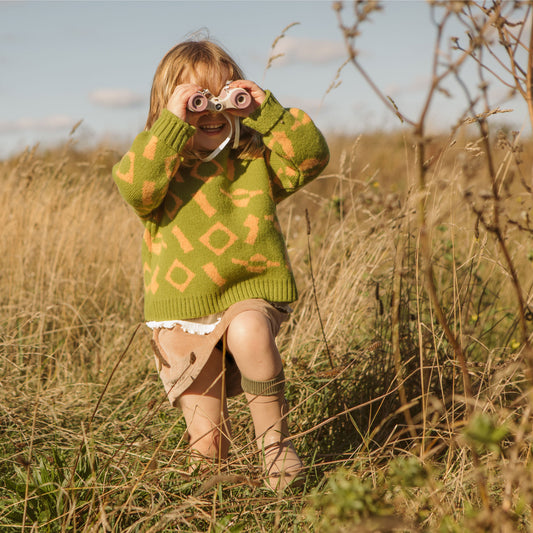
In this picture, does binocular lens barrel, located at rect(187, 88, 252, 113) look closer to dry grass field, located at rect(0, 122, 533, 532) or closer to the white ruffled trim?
dry grass field, located at rect(0, 122, 533, 532)

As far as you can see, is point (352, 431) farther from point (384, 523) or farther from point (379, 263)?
point (384, 523)

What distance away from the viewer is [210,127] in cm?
219

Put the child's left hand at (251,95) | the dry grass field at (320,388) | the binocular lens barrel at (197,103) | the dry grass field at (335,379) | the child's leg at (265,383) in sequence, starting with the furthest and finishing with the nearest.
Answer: the child's left hand at (251,95)
the binocular lens barrel at (197,103)
the child's leg at (265,383)
the dry grass field at (320,388)
the dry grass field at (335,379)

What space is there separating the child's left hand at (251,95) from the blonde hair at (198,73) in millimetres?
101

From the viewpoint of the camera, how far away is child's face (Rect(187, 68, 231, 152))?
2.17 metres

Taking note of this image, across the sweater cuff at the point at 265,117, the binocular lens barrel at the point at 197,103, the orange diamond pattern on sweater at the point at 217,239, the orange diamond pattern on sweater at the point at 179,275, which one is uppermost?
the binocular lens barrel at the point at 197,103

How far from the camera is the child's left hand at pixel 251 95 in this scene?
2119mm

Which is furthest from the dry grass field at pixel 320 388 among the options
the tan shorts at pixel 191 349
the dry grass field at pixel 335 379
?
the tan shorts at pixel 191 349

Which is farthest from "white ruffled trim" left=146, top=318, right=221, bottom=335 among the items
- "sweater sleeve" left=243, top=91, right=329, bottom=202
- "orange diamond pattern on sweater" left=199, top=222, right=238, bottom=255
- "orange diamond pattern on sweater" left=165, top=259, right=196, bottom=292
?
"sweater sleeve" left=243, top=91, right=329, bottom=202

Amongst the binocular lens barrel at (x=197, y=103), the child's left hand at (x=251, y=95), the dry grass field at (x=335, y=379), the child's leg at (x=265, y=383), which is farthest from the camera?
the child's left hand at (x=251, y=95)

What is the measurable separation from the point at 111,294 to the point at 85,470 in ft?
6.00

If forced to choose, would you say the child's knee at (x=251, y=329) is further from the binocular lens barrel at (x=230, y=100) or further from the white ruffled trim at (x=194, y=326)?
the binocular lens barrel at (x=230, y=100)

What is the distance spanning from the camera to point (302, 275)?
376cm

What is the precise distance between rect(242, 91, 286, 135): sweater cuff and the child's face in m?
0.09
